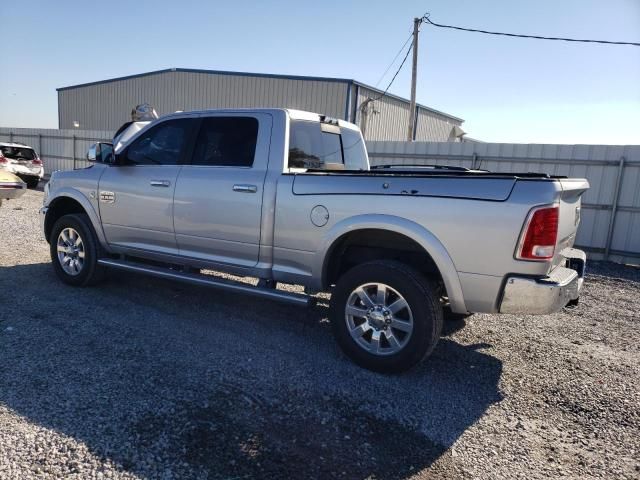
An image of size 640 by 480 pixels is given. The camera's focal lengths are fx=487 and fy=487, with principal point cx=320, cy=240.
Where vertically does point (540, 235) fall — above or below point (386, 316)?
above

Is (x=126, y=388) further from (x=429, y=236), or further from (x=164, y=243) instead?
(x=429, y=236)

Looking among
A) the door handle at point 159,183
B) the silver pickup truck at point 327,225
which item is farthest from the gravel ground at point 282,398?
the door handle at point 159,183

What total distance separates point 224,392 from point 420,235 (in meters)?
1.75

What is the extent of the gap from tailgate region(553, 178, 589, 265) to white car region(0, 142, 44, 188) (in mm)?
17179

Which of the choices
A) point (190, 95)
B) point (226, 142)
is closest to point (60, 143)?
point (190, 95)

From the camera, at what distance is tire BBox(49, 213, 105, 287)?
5453 millimetres

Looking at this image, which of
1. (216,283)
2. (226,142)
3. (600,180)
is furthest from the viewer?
(600,180)

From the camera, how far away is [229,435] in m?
2.81

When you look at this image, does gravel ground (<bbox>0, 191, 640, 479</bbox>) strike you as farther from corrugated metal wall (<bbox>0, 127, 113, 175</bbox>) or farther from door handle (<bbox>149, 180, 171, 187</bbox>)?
corrugated metal wall (<bbox>0, 127, 113, 175</bbox>)

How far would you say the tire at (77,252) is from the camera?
5.45 metres

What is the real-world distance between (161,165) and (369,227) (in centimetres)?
245

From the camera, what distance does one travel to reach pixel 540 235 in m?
3.17

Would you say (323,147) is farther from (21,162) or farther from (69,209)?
(21,162)

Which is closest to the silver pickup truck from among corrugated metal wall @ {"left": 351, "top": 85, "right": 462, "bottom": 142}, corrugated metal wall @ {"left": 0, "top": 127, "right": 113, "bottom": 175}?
corrugated metal wall @ {"left": 0, "top": 127, "right": 113, "bottom": 175}
